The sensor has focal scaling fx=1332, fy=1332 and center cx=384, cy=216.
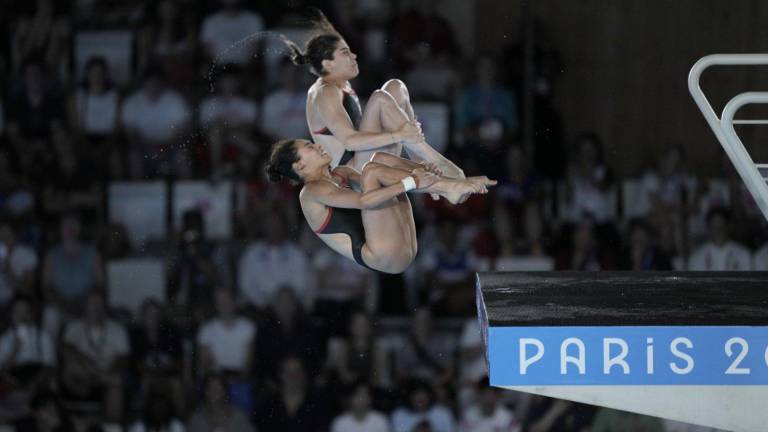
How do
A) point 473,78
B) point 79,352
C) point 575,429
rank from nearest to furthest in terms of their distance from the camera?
point 575,429, point 79,352, point 473,78

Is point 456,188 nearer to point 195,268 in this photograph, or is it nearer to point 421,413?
point 421,413

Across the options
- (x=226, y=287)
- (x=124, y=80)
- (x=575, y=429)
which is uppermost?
(x=124, y=80)

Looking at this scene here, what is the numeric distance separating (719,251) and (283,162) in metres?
4.84

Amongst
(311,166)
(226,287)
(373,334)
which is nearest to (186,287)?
(226,287)

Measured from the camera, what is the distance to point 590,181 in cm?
955

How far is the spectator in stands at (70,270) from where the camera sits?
9477 mm

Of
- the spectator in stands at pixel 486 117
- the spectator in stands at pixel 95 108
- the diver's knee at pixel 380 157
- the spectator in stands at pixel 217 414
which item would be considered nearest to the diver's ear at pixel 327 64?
the diver's knee at pixel 380 157

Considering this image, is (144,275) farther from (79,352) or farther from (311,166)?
(311,166)

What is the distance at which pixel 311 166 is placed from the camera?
5.25 m

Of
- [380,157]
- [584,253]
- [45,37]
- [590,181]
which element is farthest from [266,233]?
[380,157]

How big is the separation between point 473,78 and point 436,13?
2.28 feet

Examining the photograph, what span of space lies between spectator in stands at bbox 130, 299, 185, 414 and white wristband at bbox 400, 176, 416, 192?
4268 millimetres

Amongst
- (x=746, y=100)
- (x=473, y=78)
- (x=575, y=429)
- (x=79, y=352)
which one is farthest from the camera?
(x=473, y=78)

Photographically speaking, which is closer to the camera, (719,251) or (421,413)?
(421,413)
